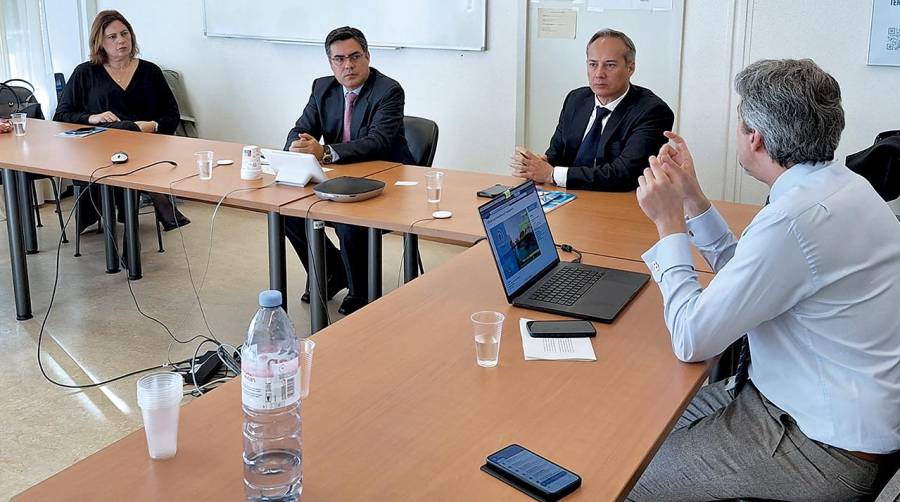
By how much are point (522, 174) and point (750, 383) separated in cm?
174

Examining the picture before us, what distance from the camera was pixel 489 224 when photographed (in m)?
2.11

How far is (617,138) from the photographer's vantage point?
3734 millimetres

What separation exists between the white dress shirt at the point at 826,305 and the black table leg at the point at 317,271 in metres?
1.85

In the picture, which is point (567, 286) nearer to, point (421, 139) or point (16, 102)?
point (421, 139)

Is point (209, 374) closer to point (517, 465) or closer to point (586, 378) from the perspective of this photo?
point (586, 378)

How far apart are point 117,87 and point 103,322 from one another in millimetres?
1728

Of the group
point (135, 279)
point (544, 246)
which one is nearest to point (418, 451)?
point (544, 246)

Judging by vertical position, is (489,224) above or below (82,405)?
above

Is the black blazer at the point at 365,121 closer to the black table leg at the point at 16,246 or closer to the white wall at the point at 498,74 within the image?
the white wall at the point at 498,74

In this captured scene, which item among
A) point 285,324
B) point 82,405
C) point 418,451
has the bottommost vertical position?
point 82,405

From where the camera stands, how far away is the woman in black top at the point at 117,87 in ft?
17.0

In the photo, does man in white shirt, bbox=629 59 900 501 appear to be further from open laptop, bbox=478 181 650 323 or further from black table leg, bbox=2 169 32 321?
black table leg, bbox=2 169 32 321

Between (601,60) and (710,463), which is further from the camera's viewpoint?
(601,60)

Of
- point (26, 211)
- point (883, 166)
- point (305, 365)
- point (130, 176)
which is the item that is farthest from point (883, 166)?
point (26, 211)
